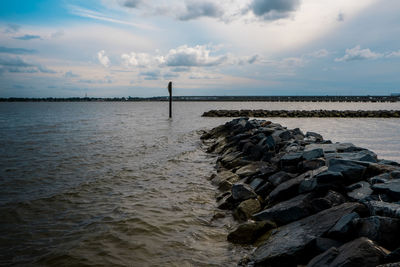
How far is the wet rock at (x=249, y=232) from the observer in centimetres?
464

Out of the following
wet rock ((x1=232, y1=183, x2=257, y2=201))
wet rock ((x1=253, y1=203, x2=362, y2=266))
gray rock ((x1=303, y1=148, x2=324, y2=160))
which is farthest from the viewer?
gray rock ((x1=303, y1=148, x2=324, y2=160))

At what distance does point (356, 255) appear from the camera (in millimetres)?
2881

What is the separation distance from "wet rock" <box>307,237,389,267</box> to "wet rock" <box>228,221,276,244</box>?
1502mm

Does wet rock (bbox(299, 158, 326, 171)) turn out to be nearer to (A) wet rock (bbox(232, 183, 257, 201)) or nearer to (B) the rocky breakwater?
(B) the rocky breakwater

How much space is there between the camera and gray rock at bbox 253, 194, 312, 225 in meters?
4.63

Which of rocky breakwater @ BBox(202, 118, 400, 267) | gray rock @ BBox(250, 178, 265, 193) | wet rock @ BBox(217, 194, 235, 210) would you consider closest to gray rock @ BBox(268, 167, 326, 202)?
rocky breakwater @ BBox(202, 118, 400, 267)

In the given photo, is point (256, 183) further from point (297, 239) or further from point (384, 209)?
point (384, 209)

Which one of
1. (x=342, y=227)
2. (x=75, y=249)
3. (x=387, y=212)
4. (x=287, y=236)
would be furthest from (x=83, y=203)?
(x=387, y=212)

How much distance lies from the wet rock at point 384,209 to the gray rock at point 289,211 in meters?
1.04

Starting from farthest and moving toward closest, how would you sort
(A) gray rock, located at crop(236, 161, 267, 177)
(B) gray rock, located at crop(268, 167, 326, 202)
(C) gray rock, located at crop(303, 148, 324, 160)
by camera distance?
(A) gray rock, located at crop(236, 161, 267, 177) → (C) gray rock, located at crop(303, 148, 324, 160) → (B) gray rock, located at crop(268, 167, 326, 202)

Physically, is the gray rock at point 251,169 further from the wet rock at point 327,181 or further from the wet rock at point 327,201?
the wet rock at point 327,201

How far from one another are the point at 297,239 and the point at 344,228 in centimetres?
65

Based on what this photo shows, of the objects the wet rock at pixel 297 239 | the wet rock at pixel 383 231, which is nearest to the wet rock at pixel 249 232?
the wet rock at pixel 297 239

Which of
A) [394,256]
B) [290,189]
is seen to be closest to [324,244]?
[394,256]
